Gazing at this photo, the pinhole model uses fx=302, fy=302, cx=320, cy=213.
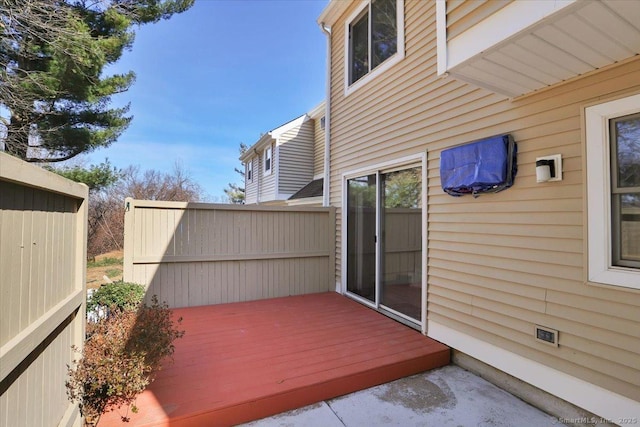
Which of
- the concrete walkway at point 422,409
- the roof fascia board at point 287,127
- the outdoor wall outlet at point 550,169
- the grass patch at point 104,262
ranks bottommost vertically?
the concrete walkway at point 422,409

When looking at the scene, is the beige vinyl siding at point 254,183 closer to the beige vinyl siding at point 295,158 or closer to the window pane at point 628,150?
the beige vinyl siding at point 295,158

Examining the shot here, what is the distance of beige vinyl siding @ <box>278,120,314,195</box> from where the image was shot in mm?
10789

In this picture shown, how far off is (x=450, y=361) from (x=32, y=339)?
3447 millimetres

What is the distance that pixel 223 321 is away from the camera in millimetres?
4051

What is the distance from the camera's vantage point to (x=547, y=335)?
2428mm

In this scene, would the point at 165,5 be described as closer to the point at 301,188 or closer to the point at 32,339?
the point at 301,188

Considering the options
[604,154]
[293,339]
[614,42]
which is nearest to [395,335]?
[293,339]

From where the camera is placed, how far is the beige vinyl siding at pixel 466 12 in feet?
6.31

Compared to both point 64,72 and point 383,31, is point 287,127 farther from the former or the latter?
point 383,31

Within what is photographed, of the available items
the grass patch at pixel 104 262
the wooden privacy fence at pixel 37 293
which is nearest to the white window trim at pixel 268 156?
the grass patch at pixel 104 262

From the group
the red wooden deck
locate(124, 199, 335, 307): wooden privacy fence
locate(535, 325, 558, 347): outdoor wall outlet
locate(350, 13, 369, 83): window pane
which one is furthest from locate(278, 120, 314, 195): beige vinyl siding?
locate(535, 325, 558, 347): outdoor wall outlet

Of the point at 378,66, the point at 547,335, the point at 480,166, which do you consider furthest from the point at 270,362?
the point at 378,66

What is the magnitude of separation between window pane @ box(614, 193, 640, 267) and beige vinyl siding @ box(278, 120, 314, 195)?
367 inches

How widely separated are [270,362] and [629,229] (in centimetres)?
301
